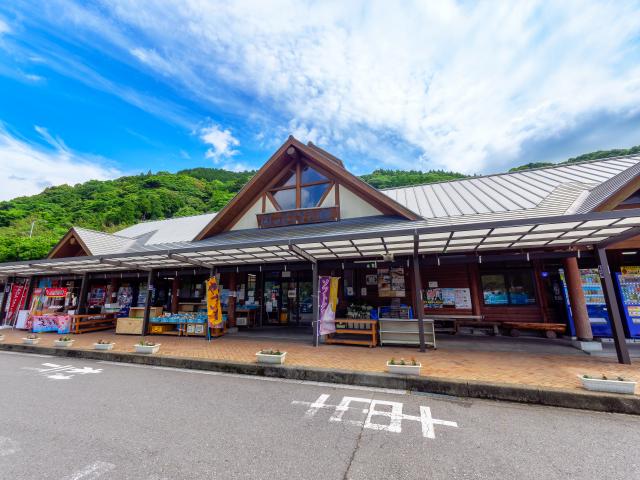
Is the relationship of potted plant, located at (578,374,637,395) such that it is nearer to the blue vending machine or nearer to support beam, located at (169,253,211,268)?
the blue vending machine

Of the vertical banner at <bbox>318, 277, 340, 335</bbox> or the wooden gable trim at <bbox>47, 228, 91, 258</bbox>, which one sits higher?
the wooden gable trim at <bbox>47, 228, 91, 258</bbox>

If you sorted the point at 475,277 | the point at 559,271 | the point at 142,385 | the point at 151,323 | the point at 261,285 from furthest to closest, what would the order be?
the point at 261,285 → the point at 151,323 → the point at 475,277 → the point at 559,271 → the point at 142,385

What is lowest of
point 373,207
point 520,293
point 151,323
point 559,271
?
point 151,323

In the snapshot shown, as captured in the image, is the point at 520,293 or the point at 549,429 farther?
the point at 520,293

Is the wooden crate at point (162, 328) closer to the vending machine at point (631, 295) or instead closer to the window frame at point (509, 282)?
the window frame at point (509, 282)

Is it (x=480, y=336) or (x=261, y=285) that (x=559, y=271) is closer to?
(x=480, y=336)

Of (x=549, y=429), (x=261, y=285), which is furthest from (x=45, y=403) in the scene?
(x=261, y=285)

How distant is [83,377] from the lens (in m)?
6.12

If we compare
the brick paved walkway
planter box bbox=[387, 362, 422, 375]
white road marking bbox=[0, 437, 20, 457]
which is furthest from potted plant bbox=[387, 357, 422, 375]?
white road marking bbox=[0, 437, 20, 457]

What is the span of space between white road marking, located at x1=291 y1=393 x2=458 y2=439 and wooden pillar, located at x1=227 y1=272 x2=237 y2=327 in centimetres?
778

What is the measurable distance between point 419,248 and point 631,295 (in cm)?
649

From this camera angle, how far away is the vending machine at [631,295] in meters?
7.87

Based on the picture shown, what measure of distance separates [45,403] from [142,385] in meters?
1.41

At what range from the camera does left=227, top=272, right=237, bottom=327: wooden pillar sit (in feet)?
37.8
